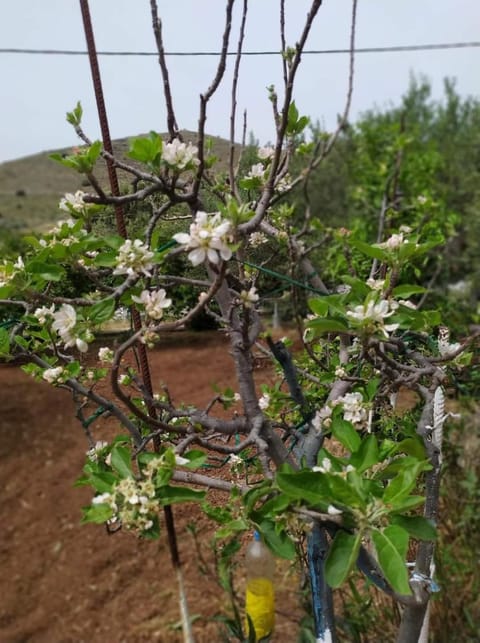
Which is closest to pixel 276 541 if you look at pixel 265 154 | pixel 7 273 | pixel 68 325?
pixel 68 325

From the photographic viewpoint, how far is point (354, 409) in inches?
34.5

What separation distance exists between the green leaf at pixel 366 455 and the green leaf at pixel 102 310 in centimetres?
42

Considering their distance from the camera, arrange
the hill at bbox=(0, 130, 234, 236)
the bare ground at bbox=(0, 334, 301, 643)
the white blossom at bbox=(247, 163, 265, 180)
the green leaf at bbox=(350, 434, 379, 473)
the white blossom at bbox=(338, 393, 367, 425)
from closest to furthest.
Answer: the green leaf at bbox=(350, 434, 379, 473), the white blossom at bbox=(338, 393, 367, 425), the white blossom at bbox=(247, 163, 265, 180), the bare ground at bbox=(0, 334, 301, 643), the hill at bbox=(0, 130, 234, 236)

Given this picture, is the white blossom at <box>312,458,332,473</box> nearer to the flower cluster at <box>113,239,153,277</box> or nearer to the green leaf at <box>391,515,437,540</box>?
the green leaf at <box>391,515,437,540</box>

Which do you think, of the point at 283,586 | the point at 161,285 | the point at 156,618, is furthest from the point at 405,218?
the point at 161,285

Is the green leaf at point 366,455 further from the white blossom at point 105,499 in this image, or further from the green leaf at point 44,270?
the green leaf at point 44,270

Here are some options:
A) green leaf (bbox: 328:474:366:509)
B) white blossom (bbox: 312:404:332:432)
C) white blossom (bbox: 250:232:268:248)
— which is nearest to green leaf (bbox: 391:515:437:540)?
green leaf (bbox: 328:474:366:509)

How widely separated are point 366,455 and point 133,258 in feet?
1.43

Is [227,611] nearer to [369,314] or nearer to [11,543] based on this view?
[11,543]

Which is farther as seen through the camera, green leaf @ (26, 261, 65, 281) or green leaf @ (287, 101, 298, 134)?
green leaf @ (287, 101, 298, 134)

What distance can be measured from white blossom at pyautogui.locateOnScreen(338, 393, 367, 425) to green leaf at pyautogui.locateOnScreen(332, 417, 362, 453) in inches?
1.4

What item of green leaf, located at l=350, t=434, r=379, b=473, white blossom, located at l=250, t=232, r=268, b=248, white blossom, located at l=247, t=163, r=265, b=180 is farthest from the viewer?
white blossom, located at l=250, t=232, r=268, b=248

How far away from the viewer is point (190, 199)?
0.83 m

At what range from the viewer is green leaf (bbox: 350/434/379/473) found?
29.8 inches
